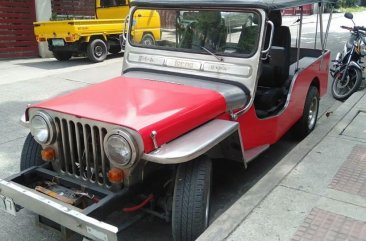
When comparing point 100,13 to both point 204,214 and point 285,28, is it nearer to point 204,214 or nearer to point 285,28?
point 285,28

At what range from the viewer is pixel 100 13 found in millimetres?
13062

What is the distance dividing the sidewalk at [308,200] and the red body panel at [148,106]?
2.60 feet

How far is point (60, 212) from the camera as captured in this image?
8.54ft

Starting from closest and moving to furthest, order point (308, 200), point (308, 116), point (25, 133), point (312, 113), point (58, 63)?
point (308, 200)
point (308, 116)
point (312, 113)
point (25, 133)
point (58, 63)

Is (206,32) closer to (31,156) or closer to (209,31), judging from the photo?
(209,31)

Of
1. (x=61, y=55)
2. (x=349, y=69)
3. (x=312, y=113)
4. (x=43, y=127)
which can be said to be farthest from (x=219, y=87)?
(x=61, y=55)

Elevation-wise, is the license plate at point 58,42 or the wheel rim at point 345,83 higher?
the license plate at point 58,42

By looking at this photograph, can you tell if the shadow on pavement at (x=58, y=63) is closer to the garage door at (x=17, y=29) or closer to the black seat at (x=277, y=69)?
the garage door at (x=17, y=29)

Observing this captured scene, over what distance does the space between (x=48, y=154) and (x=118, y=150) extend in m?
0.73

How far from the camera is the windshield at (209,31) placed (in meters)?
3.83

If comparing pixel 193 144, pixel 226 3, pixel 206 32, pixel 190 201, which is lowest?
pixel 190 201

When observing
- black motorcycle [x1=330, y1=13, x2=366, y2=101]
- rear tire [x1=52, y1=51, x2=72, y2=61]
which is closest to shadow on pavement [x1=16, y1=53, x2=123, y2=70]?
rear tire [x1=52, y1=51, x2=72, y2=61]

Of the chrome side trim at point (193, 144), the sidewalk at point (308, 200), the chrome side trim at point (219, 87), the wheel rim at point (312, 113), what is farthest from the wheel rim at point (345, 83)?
the chrome side trim at point (193, 144)

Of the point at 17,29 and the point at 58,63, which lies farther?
the point at 17,29
